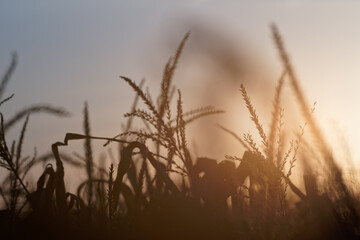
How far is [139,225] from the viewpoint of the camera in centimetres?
131

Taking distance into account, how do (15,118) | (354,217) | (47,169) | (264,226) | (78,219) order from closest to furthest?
(354,217) → (264,226) → (78,219) → (47,169) → (15,118)

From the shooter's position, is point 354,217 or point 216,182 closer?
point 354,217

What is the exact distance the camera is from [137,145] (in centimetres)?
156

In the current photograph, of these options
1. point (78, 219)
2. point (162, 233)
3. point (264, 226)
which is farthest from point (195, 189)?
point (78, 219)

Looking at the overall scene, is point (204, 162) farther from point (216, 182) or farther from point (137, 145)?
point (137, 145)

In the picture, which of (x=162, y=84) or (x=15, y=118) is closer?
(x=162, y=84)

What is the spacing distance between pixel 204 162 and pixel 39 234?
0.73 meters

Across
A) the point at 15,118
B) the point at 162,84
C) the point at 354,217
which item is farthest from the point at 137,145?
the point at 354,217

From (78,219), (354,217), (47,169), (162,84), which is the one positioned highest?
(162,84)

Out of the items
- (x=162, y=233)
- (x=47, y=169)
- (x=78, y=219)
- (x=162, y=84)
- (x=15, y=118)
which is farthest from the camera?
(x=15, y=118)

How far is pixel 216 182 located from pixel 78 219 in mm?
521

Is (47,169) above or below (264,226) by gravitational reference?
above

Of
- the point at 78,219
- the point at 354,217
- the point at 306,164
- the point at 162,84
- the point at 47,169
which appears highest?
the point at 162,84

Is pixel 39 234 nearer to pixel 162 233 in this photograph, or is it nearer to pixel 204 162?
pixel 162 233
